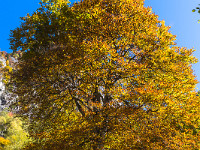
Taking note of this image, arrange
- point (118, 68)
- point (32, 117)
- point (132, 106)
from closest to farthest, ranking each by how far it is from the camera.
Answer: point (132, 106) < point (118, 68) < point (32, 117)

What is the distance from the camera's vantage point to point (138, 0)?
1310 cm

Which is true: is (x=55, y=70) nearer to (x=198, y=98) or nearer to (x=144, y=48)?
(x=144, y=48)

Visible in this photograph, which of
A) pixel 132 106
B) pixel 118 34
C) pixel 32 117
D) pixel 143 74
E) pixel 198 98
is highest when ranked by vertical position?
pixel 118 34

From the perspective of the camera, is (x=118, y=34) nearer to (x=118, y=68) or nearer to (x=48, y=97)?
(x=118, y=68)

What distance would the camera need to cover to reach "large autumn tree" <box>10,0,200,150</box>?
9.32m

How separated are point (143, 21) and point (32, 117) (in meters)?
10.5

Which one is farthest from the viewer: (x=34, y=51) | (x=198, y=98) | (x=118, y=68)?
(x=34, y=51)

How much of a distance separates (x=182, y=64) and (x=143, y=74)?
2736 millimetres

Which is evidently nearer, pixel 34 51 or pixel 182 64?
pixel 182 64

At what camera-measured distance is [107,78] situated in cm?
1112

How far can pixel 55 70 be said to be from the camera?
10.9 metres

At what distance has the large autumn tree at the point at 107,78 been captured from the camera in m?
9.32

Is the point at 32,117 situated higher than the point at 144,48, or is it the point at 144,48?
the point at 144,48

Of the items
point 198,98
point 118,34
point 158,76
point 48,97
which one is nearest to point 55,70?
point 48,97
